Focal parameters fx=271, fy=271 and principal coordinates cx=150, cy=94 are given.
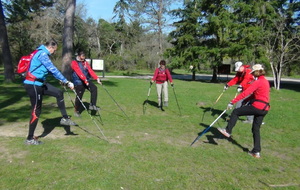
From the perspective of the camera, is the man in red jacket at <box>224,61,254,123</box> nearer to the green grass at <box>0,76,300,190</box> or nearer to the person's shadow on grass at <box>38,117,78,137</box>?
the green grass at <box>0,76,300,190</box>

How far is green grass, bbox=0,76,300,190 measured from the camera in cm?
422

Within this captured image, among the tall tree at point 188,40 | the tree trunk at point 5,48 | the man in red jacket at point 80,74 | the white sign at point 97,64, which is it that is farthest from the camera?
the tall tree at point 188,40

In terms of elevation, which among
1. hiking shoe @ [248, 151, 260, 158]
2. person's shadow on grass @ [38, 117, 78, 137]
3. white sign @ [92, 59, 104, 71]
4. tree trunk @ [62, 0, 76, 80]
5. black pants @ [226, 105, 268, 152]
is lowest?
hiking shoe @ [248, 151, 260, 158]

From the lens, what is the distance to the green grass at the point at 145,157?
4.22 m

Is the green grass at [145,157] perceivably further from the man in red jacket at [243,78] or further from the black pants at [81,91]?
the man in red jacket at [243,78]

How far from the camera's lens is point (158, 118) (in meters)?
8.80

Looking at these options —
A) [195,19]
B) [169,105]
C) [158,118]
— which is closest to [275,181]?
[158,118]

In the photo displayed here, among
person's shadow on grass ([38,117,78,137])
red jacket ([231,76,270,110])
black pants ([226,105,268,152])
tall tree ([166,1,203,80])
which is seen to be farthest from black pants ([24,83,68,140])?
tall tree ([166,1,203,80])

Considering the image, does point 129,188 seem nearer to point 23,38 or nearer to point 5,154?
point 5,154

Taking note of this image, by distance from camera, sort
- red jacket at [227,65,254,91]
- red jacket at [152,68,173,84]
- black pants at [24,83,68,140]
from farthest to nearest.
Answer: red jacket at [152,68,173,84], red jacket at [227,65,254,91], black pants at [24,83,68,140]

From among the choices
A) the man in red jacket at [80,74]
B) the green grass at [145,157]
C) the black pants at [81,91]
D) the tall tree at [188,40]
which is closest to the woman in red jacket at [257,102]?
the green grass at [145,157]

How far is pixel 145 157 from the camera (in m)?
5.23

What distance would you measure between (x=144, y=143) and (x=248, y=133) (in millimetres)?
3008

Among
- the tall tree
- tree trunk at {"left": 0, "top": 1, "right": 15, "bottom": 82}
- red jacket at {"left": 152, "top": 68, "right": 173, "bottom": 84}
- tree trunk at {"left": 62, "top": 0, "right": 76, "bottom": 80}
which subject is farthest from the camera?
the tall tree
